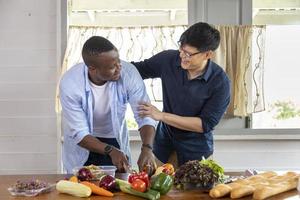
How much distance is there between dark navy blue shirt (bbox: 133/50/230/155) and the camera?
2.72 meters

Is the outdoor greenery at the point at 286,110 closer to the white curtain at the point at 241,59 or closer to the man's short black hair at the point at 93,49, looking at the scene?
the white curtain at the point at 241,59

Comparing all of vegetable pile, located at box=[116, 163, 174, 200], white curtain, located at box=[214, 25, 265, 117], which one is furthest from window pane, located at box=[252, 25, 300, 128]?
vegetable pile, located at box=[116, 163, 174, 200]

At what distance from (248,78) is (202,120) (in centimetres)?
131

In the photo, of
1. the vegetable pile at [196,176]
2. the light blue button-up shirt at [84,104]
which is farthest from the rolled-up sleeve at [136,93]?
the vegetable pile at [196,176]

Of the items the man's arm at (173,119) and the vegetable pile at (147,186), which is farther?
the man's arm at (173,119)

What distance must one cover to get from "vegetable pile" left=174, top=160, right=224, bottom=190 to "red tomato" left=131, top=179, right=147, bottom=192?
0.20m

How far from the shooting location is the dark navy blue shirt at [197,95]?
2721 millimetres

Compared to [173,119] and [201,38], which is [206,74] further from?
[173,119]

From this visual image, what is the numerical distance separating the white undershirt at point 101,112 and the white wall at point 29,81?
1.25 meters

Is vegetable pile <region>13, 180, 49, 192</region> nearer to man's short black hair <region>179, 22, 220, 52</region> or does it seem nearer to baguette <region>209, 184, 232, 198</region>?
baguette <region>209, 184, 232, 198</region>

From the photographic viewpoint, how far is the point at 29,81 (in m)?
3.86

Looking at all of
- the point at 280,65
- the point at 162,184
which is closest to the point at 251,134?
the point at 280,65

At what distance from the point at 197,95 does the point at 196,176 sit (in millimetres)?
748

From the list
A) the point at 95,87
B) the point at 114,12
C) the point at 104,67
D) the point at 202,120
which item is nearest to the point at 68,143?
the point at 95,87
